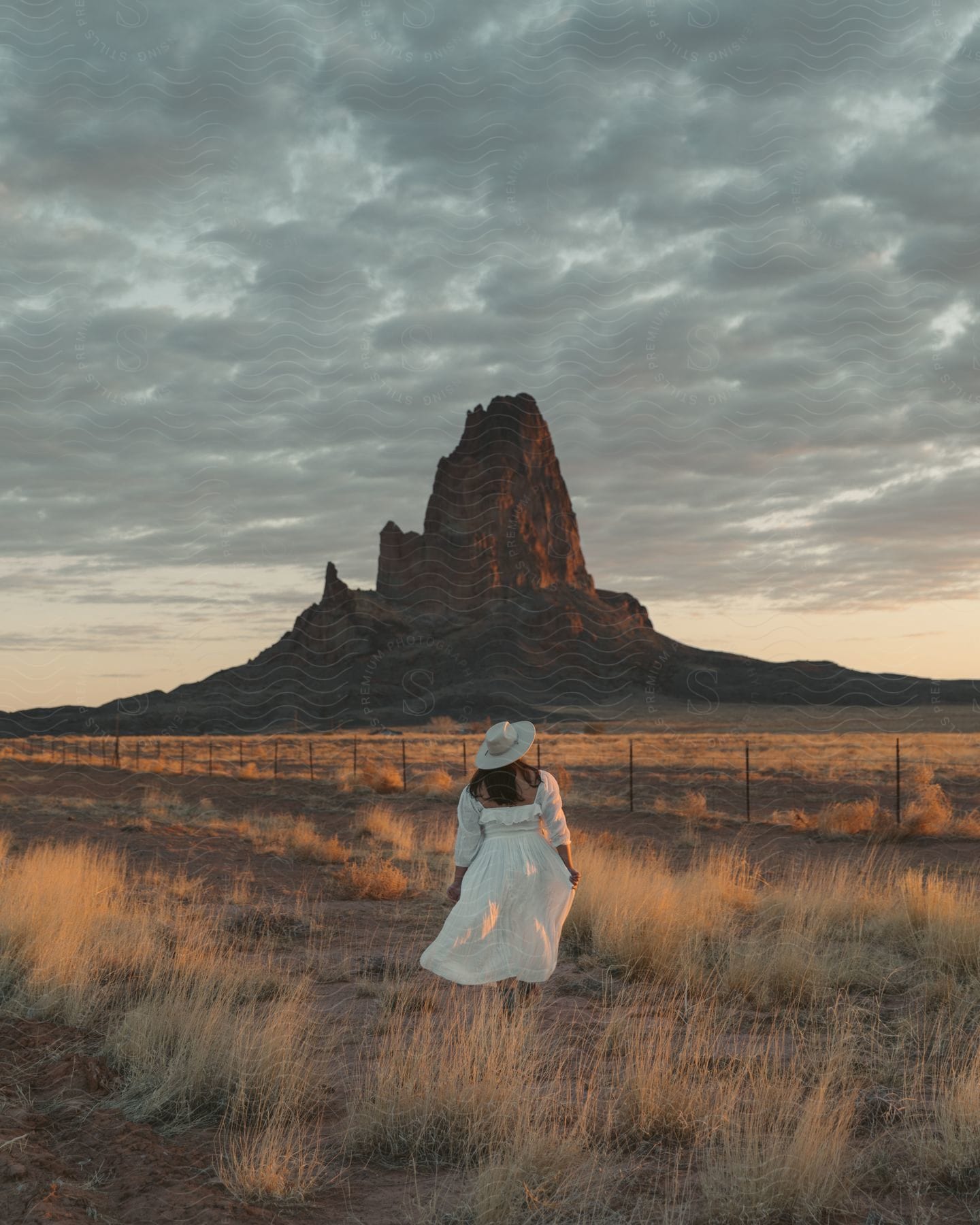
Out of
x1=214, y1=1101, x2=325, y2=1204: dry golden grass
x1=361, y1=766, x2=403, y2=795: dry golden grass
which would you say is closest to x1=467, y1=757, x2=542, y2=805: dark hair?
x1=214, y1=1101, x2=325, y2=1204: dry golden grass

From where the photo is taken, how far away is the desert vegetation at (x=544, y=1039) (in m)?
4.30

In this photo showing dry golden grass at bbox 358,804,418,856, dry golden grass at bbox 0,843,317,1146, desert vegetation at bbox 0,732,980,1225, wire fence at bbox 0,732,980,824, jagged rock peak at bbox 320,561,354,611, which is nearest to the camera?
desert vegetation at bbox 0,732,980,1225

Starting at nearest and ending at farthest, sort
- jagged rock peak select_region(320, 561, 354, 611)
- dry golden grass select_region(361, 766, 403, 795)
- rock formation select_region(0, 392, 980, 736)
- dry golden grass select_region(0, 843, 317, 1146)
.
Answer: dry golden grass select_region(0, 843, 317, 1146) → dry golden grass select_region(361, 766, 403, 795) → rock formation select_region(0, 392, 980, 736) → jagged rock peak select_region(320, 561, 354, 611)

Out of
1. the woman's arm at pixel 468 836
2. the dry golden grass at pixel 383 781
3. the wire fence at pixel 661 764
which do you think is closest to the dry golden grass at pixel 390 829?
the wire fence at pixel 661 764

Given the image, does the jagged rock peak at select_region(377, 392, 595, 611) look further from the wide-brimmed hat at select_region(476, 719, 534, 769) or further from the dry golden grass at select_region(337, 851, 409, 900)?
the wide-brimmed hat at select_region(476, 719, 534, 769)

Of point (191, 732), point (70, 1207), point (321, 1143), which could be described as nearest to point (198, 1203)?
point (70, 1207)

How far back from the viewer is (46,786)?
29641mm

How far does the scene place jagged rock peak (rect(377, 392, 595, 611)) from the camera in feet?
541

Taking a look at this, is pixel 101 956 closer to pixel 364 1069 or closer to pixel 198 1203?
pixel 364 1069

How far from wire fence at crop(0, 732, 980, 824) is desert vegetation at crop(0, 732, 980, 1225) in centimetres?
1070

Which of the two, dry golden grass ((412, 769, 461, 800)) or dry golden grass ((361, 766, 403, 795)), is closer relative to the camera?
dry golden grass ((412, 769, 461, 800))

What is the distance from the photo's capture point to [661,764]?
128 feet

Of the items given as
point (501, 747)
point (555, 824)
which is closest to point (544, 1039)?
Result: point (555, 824)

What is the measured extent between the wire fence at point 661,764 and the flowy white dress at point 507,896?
14.3 meters
